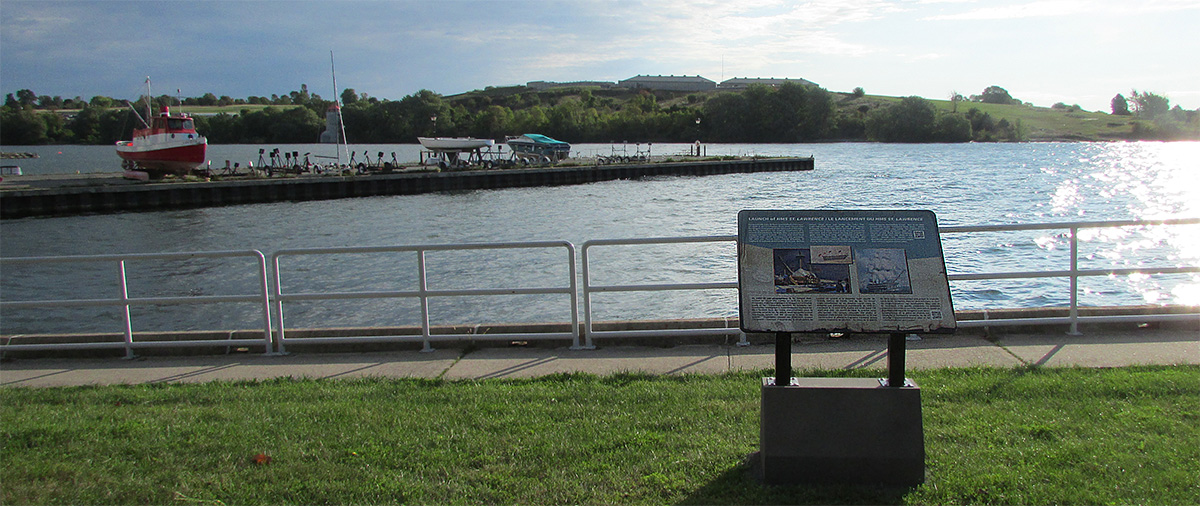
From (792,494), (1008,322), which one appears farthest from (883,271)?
(1008,322)

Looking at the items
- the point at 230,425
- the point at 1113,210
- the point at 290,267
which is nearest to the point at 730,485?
the point at 230,425

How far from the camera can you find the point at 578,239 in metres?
38.9

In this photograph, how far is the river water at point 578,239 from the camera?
22188 millimetres

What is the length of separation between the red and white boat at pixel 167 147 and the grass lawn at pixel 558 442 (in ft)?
213

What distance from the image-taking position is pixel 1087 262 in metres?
31.1

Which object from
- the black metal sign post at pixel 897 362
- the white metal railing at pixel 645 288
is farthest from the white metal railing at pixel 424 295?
the black metal sign post at pixel 897 362

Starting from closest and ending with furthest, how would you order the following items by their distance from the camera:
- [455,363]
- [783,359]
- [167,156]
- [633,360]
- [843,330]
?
1. [843,330]
2. [783,359]
3. [633,360]
4. [455,363]
5. [167,156]

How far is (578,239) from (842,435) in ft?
113

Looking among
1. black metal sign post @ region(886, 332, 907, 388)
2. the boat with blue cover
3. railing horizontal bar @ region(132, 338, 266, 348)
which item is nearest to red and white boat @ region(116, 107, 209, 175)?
the boat with blue cover

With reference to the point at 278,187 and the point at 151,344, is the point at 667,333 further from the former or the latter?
the point at 278,187

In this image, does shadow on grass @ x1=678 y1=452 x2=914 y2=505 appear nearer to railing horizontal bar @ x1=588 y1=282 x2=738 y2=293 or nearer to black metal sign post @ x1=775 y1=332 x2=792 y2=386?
black metal sign post @ x1=775 y1=332 x2=792 y2=386

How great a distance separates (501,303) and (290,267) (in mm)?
12494

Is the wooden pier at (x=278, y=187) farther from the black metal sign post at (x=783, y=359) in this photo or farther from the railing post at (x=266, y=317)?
the black metal sign post at (x=783, y=359)

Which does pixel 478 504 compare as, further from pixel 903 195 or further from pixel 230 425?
pixel 903 195
